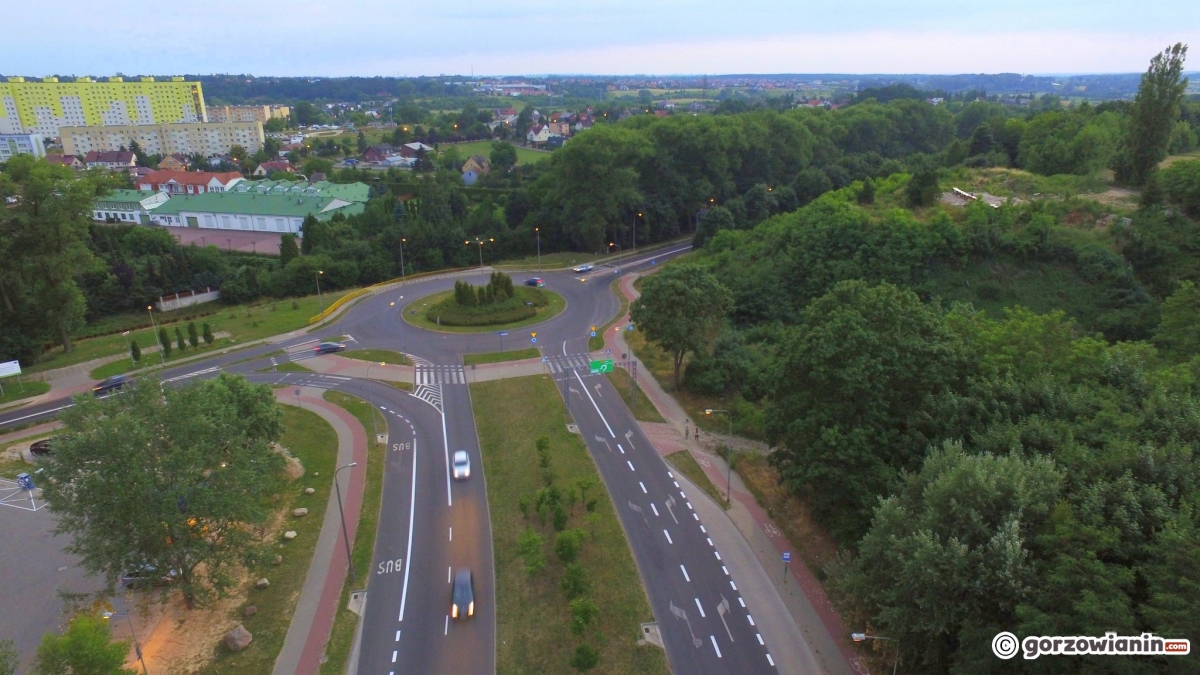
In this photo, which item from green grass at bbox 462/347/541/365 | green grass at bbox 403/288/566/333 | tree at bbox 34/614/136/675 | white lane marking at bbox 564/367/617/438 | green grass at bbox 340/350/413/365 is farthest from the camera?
green grass at bbox 403/288/566/333

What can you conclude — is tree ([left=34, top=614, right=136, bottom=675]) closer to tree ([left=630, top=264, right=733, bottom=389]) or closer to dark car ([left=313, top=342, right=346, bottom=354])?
tree ([left=630, top=264, right=733, bottom=389])

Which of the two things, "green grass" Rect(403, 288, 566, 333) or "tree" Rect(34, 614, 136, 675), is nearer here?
"tree" Rect(34, 614, 136, 675)

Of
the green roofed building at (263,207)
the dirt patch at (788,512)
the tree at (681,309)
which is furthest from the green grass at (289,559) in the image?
the green roofed building at (263,207)

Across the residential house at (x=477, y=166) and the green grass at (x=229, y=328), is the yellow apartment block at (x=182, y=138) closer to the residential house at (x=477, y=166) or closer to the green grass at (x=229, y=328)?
the residential house at (x=477, y=166)

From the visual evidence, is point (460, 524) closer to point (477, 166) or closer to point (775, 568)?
point (775, 568)

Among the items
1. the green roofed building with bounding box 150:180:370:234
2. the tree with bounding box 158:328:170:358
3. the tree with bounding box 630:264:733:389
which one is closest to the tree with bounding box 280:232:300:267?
the green roofed building with bounding box 150:180:370:234

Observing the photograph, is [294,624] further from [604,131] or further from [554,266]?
[604,131]

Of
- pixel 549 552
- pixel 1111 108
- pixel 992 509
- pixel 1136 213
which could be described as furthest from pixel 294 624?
pixel 1111 108
